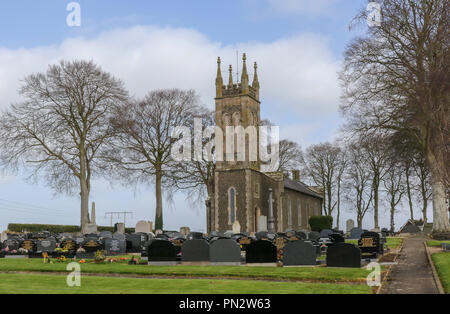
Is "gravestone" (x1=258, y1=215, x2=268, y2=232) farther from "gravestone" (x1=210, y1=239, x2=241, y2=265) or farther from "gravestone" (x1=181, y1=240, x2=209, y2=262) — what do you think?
"gravestone" (x1=210, y1=239, x2=241, y2=265)

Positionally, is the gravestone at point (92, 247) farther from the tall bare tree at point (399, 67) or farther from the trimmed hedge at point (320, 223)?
the trimmed hedge at point (320, 223)

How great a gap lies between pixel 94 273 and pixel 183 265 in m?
3.62

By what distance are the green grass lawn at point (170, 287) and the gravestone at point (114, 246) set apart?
957cm

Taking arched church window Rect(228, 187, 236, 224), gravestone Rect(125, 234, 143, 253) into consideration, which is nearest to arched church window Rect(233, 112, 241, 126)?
arched church window Rect(228, 187, 236, 224)

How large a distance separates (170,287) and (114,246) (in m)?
12.1

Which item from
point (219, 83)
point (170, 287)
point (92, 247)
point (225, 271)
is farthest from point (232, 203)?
point (170, 287)

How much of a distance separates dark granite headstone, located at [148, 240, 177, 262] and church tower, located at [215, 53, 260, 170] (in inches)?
1111

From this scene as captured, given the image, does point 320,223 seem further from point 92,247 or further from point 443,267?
point 443,267

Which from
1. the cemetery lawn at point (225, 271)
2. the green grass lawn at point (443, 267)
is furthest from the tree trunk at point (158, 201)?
the green grass lawn at point (443, 267)

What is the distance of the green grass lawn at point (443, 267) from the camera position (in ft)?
41.5

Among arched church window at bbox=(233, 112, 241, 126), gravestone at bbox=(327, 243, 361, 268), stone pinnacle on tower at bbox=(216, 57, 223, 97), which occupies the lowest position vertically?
gravestone at bbox=(327, 243, 361, 268)

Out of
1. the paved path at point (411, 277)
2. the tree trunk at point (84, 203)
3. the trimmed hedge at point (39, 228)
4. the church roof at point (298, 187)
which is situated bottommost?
the paved path at point (411, 277)

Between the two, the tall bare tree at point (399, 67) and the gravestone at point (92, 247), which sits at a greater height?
the tall bare tree at point (399, 67)

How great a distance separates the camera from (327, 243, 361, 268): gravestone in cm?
1650
